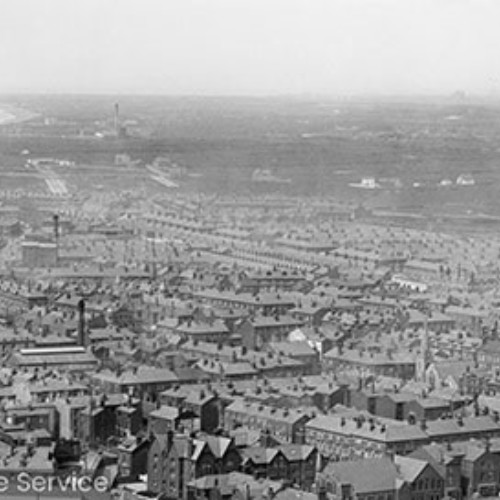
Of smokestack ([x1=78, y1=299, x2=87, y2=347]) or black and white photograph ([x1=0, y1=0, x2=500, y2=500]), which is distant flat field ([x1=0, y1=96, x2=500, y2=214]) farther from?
smokestack ([x1=78, y1=299, x2=87, y2=347])

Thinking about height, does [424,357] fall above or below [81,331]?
below

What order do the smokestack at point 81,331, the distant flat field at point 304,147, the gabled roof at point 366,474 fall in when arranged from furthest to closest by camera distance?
the distant flat field at point 304,147 < the smokestack at point 81,331 < the gabled roof at point 366,474

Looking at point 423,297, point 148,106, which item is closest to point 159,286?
point 423,297

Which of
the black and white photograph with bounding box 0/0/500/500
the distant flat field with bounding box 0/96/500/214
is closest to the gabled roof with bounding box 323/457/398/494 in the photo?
the black and white photograph with bounding box 0/0/500/500

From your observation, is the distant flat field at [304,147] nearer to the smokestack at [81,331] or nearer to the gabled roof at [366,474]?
the smokestack at [81,331]

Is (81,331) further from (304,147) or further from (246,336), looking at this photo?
(304,147)

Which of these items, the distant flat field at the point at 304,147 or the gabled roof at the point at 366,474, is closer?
the gabled roof at the point at 366,474

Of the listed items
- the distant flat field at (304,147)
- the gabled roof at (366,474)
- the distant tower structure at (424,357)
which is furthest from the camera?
the distant flat field at (304,147)

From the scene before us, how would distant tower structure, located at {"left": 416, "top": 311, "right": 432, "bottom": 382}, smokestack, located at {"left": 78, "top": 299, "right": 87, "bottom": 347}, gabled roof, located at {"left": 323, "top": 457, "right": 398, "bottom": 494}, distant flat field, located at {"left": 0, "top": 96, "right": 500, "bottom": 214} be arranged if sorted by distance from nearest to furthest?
gabled roof, located at {"left": 323, "top": 457, "right": 398, "bottom": 494}, distant tower structure, located at {"left": 416, "top": 311, "right": 432, "bottom": 382}, smokestack, located at {"left": 78, "top": 299, "right": 87, "bottom": 347}, distant flat field, located at {"left": 0, "top": 96, "right": 500, "bottom": 214}

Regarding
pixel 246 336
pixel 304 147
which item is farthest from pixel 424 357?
pixel 304 147

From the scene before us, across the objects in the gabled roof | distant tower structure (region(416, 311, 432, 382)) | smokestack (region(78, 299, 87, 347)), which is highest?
the gabled roof

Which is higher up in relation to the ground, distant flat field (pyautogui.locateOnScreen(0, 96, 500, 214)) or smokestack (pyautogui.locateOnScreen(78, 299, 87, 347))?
smokestack (pyautogui.locateOnScreen(78, 299, 87, 347))

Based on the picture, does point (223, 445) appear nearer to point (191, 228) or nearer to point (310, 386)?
point (310, 386)

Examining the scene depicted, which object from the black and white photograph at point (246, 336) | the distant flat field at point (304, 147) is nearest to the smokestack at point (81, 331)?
the black and white photograph at point (246, 336)
